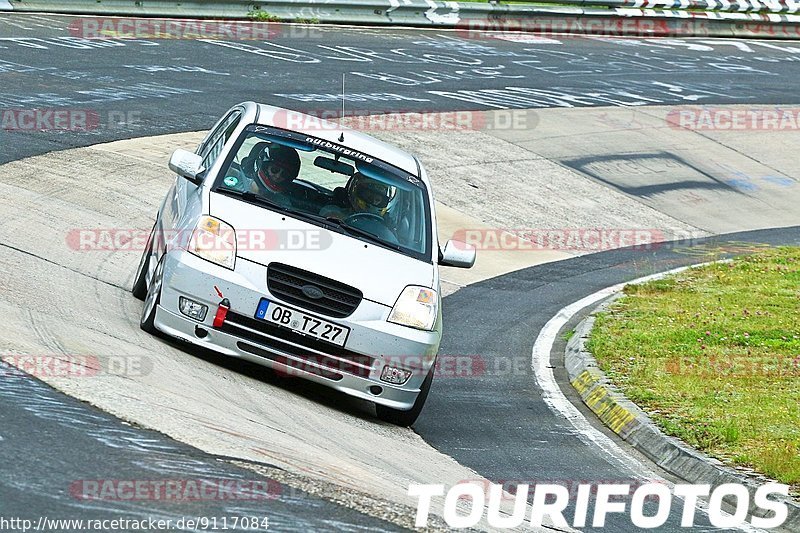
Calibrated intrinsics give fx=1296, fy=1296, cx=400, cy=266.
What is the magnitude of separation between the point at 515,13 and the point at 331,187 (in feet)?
74.2

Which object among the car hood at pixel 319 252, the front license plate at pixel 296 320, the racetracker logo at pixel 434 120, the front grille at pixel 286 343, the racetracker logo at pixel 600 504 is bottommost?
the racetracker logo at pixel 600 504

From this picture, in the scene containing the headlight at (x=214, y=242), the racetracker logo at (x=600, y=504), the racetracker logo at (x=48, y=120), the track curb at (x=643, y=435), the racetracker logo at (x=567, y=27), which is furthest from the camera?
the racetracker logo at (x=567, y=27)

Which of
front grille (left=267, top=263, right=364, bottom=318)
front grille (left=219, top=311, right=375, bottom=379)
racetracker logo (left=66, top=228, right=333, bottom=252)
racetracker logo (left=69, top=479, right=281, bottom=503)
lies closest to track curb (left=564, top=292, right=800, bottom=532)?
front grille (left=219, top=311, right=375, bottom=379)

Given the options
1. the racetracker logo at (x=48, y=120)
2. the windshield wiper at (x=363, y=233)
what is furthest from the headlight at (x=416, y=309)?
the racetracker logo at (x=48, y=120)

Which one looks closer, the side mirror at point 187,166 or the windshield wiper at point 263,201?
the windshield wiper at point 263,201

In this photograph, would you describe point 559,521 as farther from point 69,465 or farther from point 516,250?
point 516,250

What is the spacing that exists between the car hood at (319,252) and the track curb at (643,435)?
1.98 meters

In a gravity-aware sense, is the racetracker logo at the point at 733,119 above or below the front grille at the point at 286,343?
below

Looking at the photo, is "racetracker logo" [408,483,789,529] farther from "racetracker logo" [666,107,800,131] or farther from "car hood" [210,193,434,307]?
"racetracker logo" [666,107,800,131]

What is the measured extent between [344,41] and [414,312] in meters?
18.7

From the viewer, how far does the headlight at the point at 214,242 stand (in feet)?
26.9

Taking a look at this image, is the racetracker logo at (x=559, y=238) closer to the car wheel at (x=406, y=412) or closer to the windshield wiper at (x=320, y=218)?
the windshield wiper at (x=320, y=218)

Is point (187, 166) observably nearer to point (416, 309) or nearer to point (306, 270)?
point (306, 270)

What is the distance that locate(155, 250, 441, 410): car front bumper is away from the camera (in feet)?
26.6
